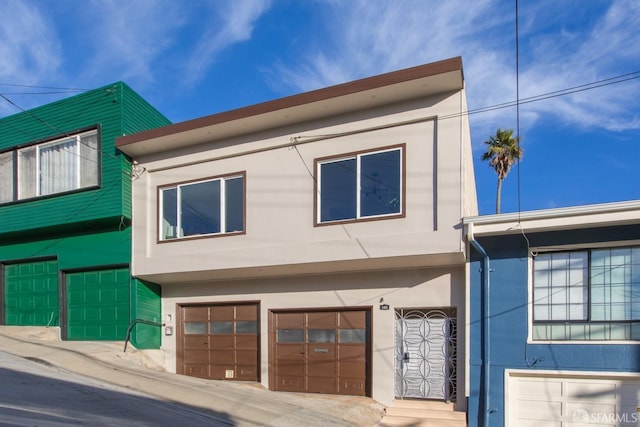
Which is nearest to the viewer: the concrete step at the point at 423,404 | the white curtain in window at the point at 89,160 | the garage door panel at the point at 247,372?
the concrete step at the point at 423,404

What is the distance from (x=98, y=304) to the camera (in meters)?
13.2

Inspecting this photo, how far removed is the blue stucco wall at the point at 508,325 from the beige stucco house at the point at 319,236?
15.8 inches

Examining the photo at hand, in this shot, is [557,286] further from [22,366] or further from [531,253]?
[22,366]

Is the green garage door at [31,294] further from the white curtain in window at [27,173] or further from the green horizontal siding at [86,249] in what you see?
the white curtain in window at [27,173]

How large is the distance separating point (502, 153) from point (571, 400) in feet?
71.3

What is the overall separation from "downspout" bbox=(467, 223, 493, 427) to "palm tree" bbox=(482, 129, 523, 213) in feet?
67.2

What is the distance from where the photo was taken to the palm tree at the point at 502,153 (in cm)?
2861

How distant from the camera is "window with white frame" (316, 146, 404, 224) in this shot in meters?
10.3

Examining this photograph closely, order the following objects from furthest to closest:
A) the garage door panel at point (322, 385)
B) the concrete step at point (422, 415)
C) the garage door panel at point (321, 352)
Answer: the garage door panel at point (321, 352)
the garage door panel at point (322, 385)
the concrete step at point (422, 415)

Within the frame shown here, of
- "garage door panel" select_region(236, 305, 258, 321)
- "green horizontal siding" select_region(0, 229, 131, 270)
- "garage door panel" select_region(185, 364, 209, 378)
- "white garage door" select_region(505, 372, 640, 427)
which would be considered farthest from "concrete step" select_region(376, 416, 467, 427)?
"green horizontal siding" select_region(0, 229, 131, 270)

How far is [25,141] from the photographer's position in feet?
46.6

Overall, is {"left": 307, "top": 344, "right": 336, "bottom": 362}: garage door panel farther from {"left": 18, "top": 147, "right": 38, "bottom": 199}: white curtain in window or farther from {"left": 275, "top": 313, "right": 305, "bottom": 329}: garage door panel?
{"left": 18, "top": 147, "right": 38, "bottom": 199}: white curtain in window

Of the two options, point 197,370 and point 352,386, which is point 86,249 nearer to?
point 197,370

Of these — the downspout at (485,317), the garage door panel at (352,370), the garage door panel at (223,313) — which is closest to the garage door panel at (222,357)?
the garage door panel at (223,313)
